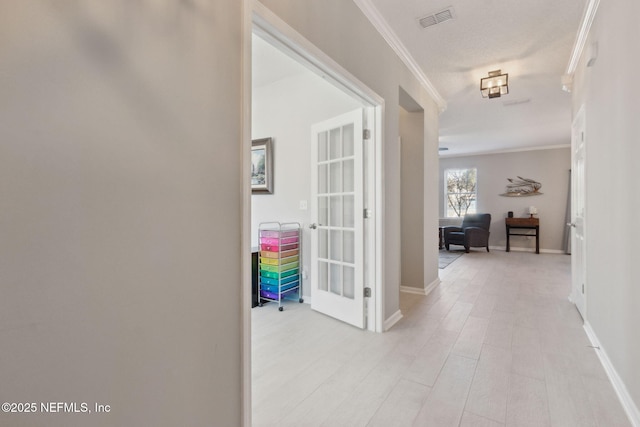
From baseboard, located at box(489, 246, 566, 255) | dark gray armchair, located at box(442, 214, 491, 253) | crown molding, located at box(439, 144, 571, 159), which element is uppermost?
crown molding, located at box(439, 144, 571, 159)

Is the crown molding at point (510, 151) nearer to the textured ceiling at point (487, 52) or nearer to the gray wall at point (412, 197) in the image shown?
the textured ceiling at point (487, 52)

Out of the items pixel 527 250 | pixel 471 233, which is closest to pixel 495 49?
pixel 471 233

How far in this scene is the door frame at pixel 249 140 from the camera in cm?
132

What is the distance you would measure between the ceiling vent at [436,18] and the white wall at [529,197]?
6.74 meters

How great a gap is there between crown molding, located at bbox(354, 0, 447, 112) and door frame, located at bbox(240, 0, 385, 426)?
0.59 m

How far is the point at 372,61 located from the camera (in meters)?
2.50

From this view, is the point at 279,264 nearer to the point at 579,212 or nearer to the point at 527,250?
the point at 579,212

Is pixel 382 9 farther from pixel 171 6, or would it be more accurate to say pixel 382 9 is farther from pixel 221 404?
pixel 221 404

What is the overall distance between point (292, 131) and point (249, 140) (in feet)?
7.85

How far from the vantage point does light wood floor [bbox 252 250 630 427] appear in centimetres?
158

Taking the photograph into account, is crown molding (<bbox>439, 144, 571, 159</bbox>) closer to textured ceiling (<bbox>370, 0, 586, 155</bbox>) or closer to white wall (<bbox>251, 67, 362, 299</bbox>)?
textured ceiling (<bbox>370, 0, 586, 155</bbox>)

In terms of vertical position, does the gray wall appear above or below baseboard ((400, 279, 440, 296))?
above

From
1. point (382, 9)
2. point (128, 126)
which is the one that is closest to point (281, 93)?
point (382, 9)

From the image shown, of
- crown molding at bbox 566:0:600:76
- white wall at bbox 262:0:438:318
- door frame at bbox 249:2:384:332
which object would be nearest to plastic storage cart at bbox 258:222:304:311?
door frame at bbox 249:2:384:332
